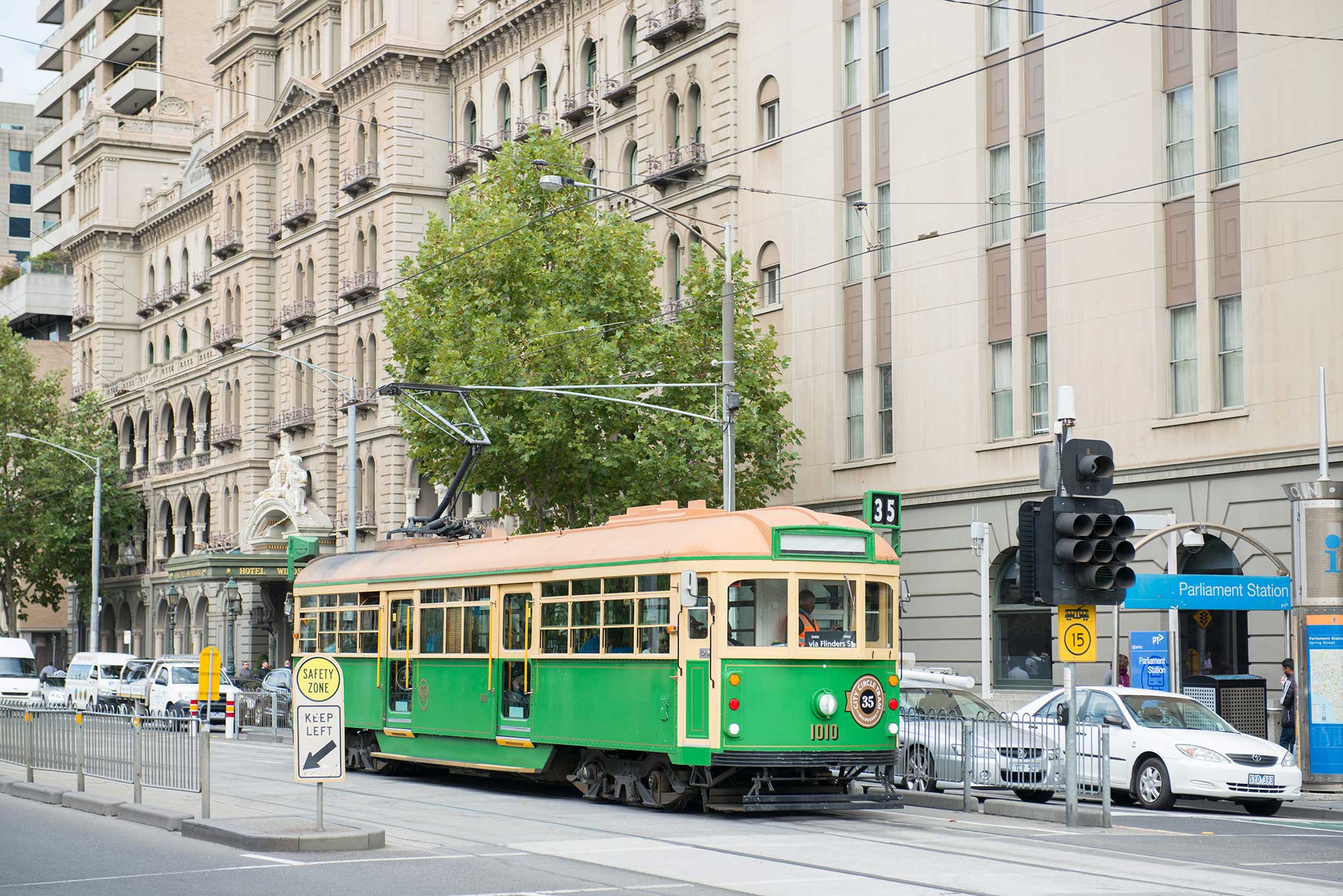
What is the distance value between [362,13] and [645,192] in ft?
59.7

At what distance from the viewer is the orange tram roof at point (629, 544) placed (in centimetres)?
1986

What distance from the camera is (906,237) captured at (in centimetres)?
3669

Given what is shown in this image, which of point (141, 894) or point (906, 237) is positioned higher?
point (906, 237)

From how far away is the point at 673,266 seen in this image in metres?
44.4

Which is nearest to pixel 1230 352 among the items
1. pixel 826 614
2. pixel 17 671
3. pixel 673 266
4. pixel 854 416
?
pixel 854 416

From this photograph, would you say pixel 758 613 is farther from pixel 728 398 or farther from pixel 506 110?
pixel 506 110

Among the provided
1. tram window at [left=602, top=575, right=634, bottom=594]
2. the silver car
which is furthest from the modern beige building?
tram window at [left=602, top=575, right=634, bottom=594]

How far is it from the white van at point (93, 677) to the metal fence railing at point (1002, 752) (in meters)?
33.1

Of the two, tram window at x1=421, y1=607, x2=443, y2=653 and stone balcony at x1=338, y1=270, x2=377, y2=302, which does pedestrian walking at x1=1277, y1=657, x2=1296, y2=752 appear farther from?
stone balcony at x1=338, y1=270, x2=377, y2=302

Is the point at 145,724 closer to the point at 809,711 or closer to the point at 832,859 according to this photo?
the point at 809,711

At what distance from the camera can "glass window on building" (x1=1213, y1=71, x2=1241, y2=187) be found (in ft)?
97.6

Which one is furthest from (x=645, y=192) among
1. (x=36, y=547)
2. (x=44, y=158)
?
(x=44, y=158)

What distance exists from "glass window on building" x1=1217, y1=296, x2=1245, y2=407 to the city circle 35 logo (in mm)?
12044

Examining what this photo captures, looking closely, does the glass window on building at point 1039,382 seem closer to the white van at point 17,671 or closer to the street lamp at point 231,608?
the white van at point 17,671
